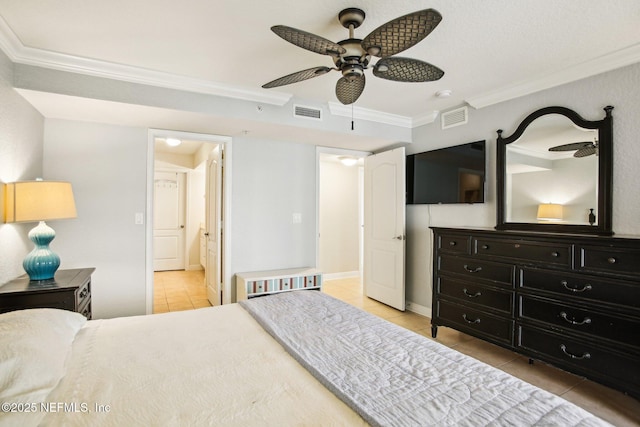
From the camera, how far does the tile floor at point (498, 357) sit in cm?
210

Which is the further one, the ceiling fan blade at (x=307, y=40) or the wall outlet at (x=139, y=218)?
the wall outlet at (x=139, y=218)

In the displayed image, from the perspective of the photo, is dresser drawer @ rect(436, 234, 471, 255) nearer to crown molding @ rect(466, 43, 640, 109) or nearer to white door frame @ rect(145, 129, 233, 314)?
crown molding @ rect(466, 43, 640, 109)

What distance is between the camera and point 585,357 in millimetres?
2158

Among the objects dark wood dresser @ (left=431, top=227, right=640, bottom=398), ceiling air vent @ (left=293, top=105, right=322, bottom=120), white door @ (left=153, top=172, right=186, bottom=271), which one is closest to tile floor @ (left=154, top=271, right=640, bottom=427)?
dark wood dresser @ (left=431, top=227, right=640, bottom=398)

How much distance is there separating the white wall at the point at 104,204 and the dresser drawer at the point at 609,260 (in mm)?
3814

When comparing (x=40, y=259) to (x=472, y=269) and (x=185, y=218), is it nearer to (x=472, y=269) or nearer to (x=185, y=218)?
(x=472, y=269)

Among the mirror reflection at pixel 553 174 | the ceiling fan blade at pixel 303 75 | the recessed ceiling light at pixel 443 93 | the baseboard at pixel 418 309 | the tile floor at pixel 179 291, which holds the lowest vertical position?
the tile floor at pixel 179 291

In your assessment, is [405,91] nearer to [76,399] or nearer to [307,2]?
[307,2]

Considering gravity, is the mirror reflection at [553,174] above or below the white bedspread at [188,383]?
above

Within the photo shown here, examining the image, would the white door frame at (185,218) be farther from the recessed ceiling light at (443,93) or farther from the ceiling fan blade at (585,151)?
the ceiling fan blade at (585,151)

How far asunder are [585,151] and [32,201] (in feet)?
13.4

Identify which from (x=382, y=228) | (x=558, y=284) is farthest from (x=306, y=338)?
(x=382, y=228)

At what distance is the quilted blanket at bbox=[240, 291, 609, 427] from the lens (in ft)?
3.22

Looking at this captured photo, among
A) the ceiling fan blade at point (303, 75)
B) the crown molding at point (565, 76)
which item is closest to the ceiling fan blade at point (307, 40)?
the ceiling fan blade at point (303, 75)
